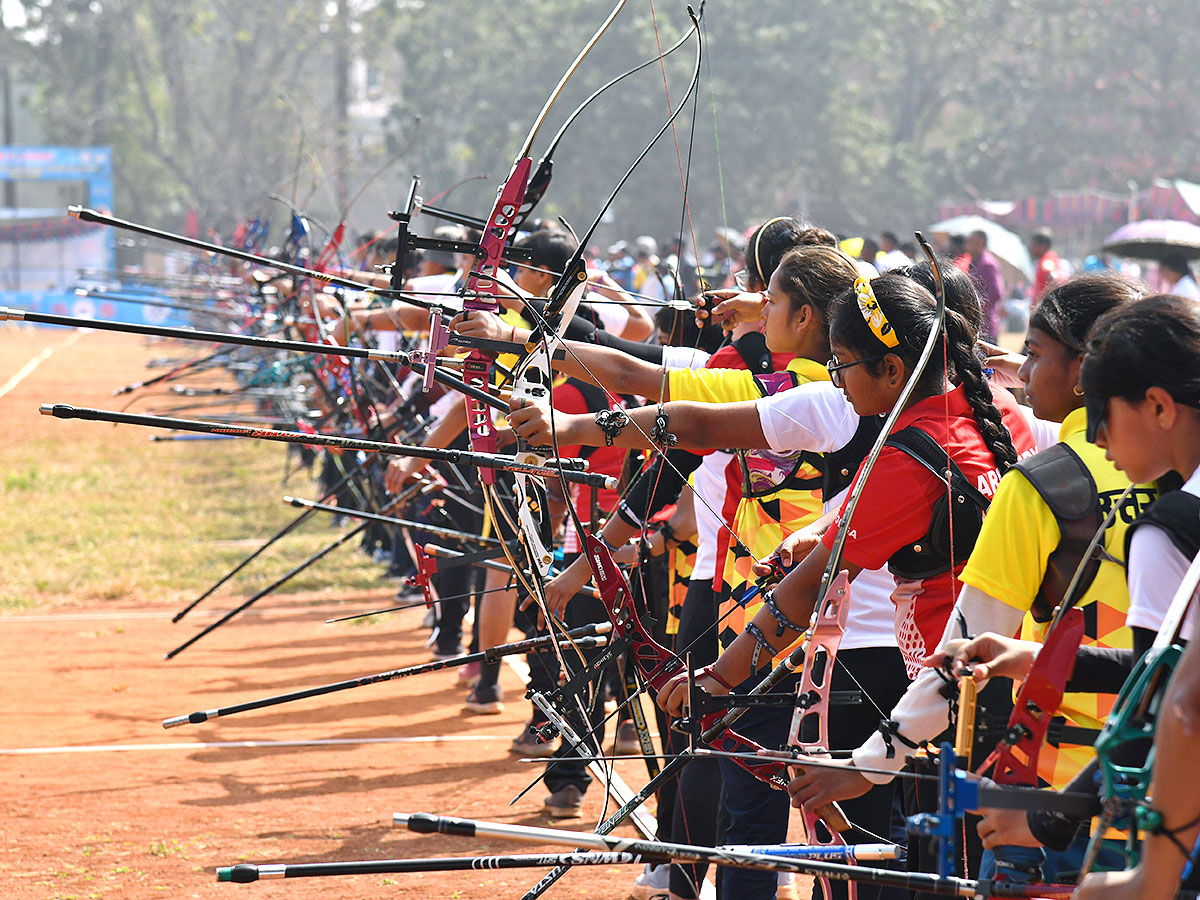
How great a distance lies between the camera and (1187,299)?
A: 6.81ft

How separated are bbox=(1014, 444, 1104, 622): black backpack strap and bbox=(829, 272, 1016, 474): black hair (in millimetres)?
575

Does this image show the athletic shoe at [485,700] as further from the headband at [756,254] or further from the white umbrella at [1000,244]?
the white umbrella at [1000,244]

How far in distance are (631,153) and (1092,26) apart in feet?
45.5

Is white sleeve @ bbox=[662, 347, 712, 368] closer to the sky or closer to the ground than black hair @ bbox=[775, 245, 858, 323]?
closer to the ground

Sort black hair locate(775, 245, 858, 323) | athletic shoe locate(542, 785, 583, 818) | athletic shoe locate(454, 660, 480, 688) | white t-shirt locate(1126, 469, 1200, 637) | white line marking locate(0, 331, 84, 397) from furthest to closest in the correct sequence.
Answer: white line marking locate(0, 331, 84, 397)
athletic shoe locate(454, 660, 480, 688)
athletic shoe locate(542, 785, 583, 818)
black hair locate(775, 245, 858, 323)
white t-shirt locate(1126, 469, 1200, 637)

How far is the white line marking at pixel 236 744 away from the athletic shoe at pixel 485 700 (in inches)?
16.6

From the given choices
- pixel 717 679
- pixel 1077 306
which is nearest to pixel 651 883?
pixel 717 679

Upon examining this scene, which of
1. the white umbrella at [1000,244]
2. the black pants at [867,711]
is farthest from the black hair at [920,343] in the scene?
the white umbrella at [1000,244]

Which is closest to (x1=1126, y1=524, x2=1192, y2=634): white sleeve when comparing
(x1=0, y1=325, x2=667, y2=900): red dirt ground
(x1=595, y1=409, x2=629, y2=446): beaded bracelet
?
(x1=595, y1=409, x2=629, y2=446): beaded bracelet

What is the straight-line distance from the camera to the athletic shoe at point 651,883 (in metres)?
4.27

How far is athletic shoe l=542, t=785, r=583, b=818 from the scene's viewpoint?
5062 mm

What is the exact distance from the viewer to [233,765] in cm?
578

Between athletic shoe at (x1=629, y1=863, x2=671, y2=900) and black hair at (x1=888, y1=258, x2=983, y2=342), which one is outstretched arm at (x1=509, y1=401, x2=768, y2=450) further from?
athletic shoe at (x1=629, y1=863, x2=671, y2=900)

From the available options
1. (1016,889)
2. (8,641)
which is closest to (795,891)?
(1016,889)
